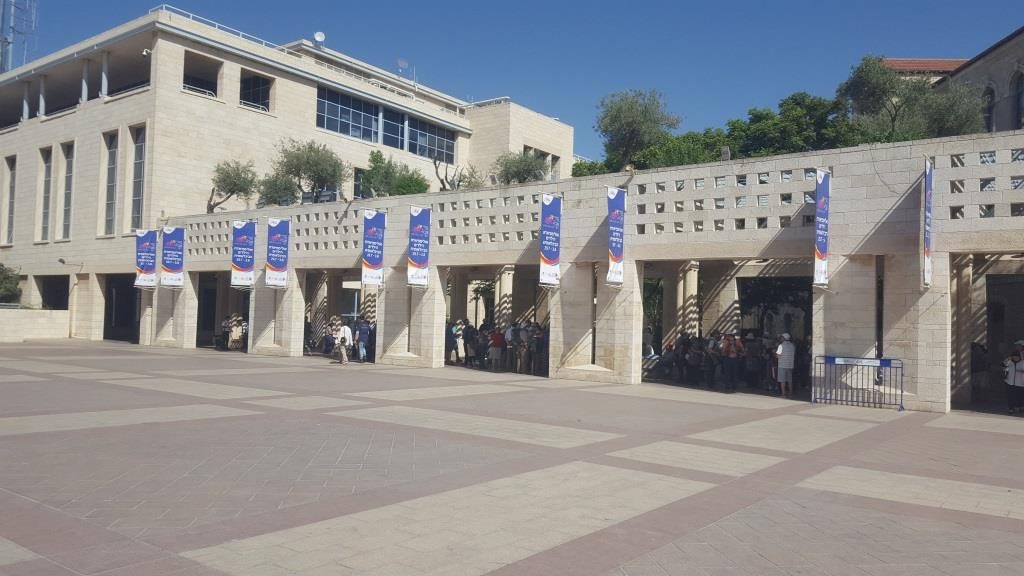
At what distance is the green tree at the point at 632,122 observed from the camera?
124 ft

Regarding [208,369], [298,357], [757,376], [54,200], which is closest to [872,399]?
[757,376]

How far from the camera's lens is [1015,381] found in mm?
15555

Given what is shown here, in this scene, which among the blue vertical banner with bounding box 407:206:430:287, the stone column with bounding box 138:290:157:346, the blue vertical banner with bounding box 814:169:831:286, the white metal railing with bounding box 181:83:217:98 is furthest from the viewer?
the white metal railing with bounding box 181:83:217:98

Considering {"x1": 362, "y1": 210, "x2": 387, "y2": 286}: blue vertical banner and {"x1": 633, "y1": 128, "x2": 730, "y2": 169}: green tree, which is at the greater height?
{"x1": 633, "y1": 128, "x2": 730, "y2": 169}: green tree

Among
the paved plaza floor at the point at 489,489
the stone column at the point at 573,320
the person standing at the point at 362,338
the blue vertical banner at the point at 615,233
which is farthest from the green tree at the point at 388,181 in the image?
the paved plaza floor at the point at 489,489

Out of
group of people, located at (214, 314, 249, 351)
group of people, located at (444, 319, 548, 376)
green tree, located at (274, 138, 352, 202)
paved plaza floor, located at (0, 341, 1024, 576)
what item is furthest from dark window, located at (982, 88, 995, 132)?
group of people, located at (214, 314, 249, 351)

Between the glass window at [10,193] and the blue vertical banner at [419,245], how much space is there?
3378 cm

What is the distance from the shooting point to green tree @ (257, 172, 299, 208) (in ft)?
120

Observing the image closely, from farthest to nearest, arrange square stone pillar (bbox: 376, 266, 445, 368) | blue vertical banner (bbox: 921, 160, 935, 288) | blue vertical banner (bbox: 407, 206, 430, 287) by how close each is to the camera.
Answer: square stone pillar (bbox: 376, 266, 445, 368)
blue vertical banner (bbox: 407, 206, 430, 287)
blue vertical banner (bbox: 921, 160, 935, 288)

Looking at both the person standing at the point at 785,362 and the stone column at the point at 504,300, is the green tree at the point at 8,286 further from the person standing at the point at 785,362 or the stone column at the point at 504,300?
the person standing at the point at 785,362

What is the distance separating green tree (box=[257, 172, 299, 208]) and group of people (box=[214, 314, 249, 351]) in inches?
248

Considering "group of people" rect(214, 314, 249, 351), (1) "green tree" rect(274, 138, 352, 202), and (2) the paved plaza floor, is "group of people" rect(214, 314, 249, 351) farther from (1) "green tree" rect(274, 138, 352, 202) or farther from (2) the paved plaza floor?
(2) the paved plaza floor

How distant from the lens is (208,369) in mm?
21188

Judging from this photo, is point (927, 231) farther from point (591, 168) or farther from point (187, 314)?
point (591, 168)
